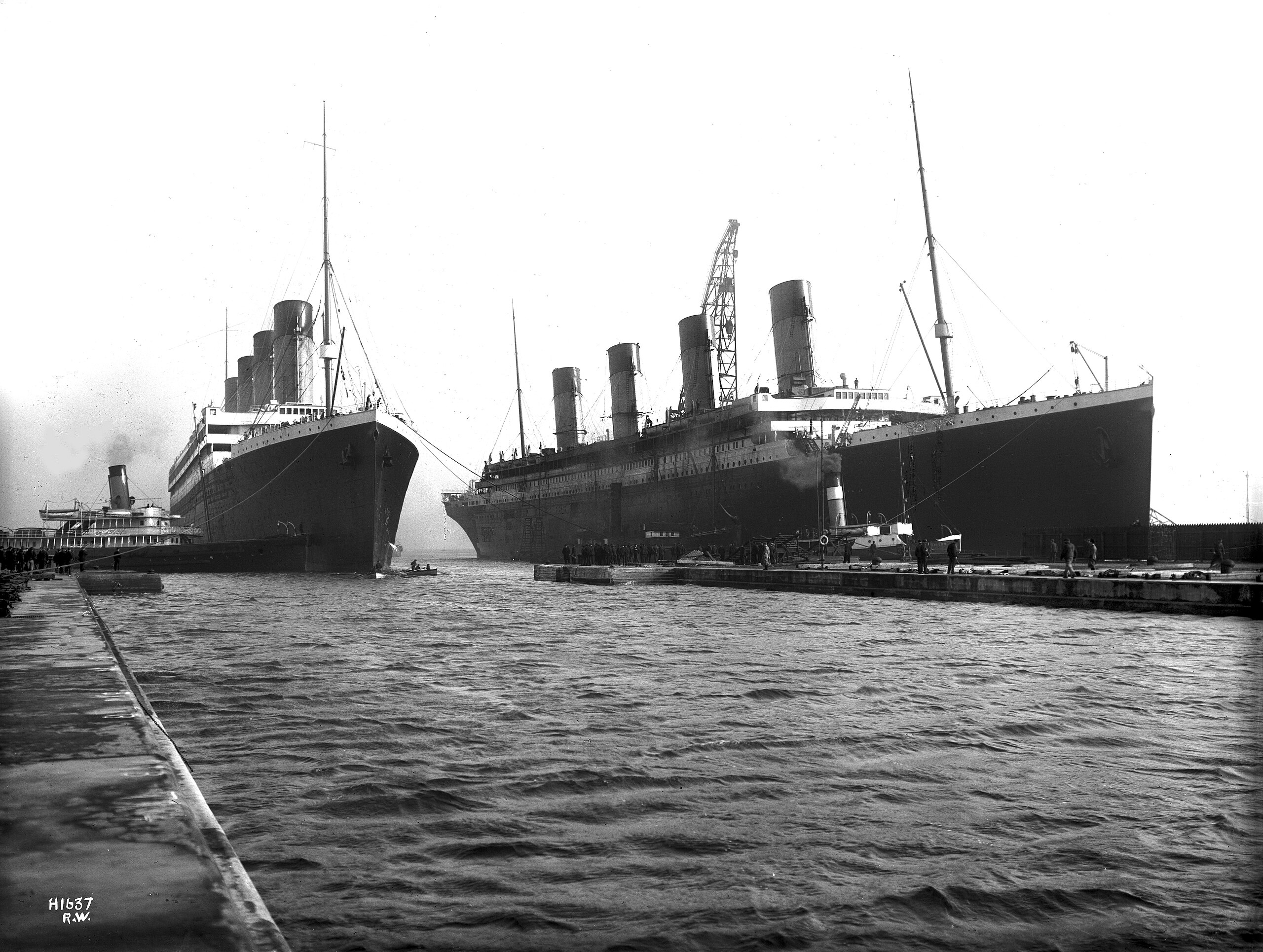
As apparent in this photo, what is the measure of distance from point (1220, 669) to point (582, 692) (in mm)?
9183

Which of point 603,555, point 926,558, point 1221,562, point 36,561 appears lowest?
point 1221,562

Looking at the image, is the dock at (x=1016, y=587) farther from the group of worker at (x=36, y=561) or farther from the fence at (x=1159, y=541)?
the group of worker at (x=36, y=561)

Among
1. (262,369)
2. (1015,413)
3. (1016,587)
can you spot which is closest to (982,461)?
(1015,413)

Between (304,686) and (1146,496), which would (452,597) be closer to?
(304,686)

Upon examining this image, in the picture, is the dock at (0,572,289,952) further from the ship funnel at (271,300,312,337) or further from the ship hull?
the ship funnel at (271,300,312,337)

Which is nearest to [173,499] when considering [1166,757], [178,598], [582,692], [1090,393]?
[178,598]

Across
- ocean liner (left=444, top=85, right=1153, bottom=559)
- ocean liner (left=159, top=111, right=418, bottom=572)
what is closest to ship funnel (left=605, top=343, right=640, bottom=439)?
ocean liner (left=444, top=85, right=1153, bottom=559)

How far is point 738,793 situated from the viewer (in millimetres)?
7363

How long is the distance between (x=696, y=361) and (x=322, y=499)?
95.3 ft

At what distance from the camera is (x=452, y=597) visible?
33125 mm

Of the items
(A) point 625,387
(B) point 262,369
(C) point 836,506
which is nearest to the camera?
(C) point 836,506

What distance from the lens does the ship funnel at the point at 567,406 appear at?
261 feet

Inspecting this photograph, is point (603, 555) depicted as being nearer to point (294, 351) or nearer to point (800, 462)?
point (800, 462)

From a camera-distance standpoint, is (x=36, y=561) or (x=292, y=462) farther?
(x=292, y=462)
